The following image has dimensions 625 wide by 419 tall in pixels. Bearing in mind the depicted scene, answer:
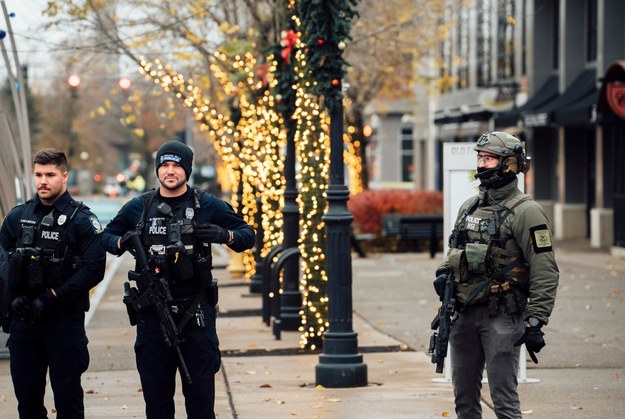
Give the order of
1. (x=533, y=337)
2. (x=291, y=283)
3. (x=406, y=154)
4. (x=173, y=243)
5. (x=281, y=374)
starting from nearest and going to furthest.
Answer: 1. (x=533, y=337)
2. (x=173, y=243)
3. (x=281, y=374)
4. (x=291, y=283)
5. (x=406, y=154)

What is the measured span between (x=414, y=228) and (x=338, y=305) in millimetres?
18410

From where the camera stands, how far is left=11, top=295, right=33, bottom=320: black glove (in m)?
7.11

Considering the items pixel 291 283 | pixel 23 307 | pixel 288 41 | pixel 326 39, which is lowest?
pixel 291 283

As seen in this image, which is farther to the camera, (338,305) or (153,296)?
(338,305)

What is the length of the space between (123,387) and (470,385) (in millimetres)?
4560

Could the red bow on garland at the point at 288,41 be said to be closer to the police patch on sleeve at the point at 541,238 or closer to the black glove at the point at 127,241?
the black glove at the point at 127,241

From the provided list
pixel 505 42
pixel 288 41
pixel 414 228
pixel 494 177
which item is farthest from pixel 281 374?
pixel 505 42

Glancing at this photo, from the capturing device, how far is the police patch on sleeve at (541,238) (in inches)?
270

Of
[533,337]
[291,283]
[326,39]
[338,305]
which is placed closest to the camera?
[533,337]

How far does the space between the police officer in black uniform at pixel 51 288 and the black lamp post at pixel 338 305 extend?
3.67m

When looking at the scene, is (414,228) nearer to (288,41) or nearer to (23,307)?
(288,41)

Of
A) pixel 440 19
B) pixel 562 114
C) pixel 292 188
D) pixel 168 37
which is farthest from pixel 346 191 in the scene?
pixel 440 19

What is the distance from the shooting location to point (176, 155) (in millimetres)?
6957

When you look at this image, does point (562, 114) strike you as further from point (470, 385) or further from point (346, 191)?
point (470, 385)
